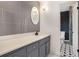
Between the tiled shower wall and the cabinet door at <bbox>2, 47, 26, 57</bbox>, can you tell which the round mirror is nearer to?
the tiled shower wall

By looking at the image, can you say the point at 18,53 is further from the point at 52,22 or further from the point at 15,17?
the point at 52,22

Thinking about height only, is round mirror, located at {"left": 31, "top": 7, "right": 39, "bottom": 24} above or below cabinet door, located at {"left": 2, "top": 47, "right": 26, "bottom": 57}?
above

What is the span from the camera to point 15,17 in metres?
3.30

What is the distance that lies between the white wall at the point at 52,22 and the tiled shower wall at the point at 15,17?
948 millimetres

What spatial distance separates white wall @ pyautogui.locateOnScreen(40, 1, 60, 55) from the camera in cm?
523

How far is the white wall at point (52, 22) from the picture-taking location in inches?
206

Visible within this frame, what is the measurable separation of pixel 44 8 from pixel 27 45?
314 cm

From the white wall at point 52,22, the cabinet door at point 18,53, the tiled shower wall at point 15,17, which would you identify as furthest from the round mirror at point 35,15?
the cabinet door at point 18,53

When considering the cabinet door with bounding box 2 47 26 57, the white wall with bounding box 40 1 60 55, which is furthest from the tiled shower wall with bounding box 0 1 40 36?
the white wall with bounding box 40 1 60 55

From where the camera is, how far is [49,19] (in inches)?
211

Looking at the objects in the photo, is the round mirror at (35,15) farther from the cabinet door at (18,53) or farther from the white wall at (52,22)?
the cabinet door at (18,53)

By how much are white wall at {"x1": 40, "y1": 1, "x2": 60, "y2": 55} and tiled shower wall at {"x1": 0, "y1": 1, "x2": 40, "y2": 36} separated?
948 millimetres

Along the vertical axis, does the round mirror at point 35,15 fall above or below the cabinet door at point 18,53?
above

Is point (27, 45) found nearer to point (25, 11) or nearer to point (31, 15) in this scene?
point (25, 11)
